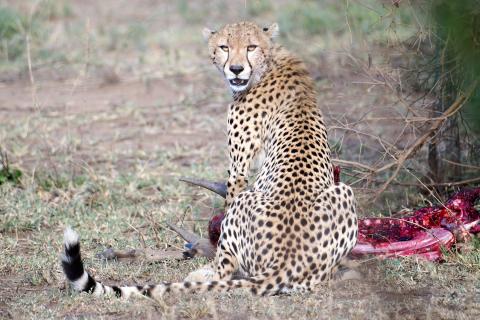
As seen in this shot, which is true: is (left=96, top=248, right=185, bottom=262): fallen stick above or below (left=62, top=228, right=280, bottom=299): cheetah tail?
below

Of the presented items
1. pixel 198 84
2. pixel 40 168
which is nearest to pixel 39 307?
pixel 40 168

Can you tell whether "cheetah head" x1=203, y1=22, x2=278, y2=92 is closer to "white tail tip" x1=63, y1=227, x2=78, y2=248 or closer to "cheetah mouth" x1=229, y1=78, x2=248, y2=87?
"cheetah mouth" x1=229, y1=78, x2=248, y2=87

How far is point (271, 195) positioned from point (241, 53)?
3.49ft

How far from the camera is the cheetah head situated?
5070mm

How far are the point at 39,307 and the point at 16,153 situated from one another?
317 cm

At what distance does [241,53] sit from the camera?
5133mm

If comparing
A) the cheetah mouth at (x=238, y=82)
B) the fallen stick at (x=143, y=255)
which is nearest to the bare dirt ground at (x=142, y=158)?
the fallen stick at (x=143, y=255)

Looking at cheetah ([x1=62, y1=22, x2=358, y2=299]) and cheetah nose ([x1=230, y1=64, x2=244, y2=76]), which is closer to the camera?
cheetah ([x1=62, y1=22, x2=358, y2=299])

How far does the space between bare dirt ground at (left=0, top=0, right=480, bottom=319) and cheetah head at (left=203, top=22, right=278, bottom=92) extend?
568 millimetres

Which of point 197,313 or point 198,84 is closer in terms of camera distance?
point 197,313

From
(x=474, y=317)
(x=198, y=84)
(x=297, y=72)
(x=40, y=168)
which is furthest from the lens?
(x=198, y=84)

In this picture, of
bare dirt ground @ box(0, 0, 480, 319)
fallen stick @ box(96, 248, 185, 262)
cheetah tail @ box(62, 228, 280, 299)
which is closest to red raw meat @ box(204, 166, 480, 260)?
bare dirt ground @ box(0, 0, 480, 319)

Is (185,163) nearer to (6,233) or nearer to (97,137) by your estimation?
Answer: (97,137)

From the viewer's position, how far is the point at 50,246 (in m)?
5.35
